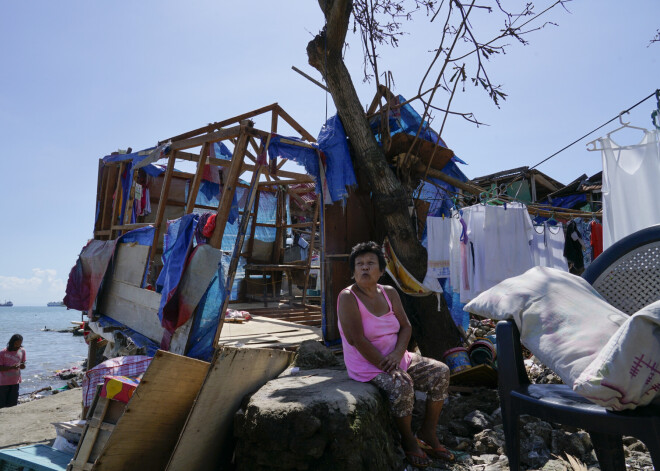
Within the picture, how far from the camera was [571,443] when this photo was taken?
319 centimetres

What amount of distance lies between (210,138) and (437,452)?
193 inches

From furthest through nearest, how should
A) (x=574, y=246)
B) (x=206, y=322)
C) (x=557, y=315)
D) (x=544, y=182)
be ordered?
(x=544, y=182)
(x=574, y=246)
(x=206, y=322)
(x=557, y=315)

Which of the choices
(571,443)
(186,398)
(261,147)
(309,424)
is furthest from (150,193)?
(571,443)

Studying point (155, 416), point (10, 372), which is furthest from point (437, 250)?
point (10, 372)

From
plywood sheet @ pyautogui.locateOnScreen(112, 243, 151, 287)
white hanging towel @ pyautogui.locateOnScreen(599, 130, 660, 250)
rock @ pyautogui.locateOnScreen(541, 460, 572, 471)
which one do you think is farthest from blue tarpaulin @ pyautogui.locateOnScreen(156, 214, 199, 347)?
white hanging towel @ pyautogui.locateOnScreen(599, 130, 660, 250)

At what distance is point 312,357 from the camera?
4262 millimetres

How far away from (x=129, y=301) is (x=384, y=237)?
4.23m

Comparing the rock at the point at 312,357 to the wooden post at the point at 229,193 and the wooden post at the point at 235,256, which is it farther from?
the wooden post at the point at 229,193

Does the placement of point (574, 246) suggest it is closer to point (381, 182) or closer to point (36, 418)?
point (381, 182)

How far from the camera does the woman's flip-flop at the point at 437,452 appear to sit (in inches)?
120

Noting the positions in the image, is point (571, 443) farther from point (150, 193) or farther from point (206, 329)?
point (150, 193)

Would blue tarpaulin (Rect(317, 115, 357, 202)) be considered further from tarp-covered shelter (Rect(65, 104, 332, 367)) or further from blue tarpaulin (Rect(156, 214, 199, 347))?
blue tarpaulin (Rect(156, 214, 199, 347))

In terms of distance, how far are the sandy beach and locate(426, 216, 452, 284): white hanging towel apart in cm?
483

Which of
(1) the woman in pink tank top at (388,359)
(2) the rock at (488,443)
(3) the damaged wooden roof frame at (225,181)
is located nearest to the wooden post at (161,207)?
(3) the damaged wooden roof frame at (225,181)
